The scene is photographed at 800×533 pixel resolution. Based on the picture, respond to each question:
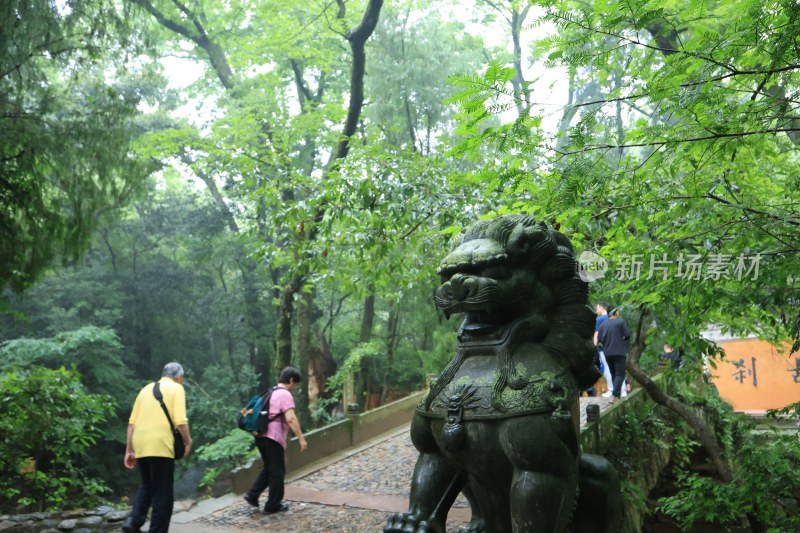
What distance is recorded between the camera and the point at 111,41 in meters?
7.49

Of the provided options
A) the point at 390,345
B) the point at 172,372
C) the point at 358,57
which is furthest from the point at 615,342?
the point at 390,345

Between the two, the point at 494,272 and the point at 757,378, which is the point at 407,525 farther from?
the point at 757,378

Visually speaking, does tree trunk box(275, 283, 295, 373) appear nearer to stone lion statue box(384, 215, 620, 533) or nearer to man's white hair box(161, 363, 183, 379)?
man's white hair box(161, 363, 183, 379)

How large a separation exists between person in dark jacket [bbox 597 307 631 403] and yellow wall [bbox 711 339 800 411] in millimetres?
4692

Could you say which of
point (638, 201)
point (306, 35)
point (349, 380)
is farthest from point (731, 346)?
point (638, 201)

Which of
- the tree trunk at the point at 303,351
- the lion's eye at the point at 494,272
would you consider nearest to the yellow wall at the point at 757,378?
the tree trunk at the point at 303,351

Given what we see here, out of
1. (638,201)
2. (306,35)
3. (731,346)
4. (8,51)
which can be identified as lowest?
(731,346)

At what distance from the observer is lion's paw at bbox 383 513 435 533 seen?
103 inches

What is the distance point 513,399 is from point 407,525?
0.67 m

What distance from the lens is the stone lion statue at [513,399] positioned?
8.30 ft

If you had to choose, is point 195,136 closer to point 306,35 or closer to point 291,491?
point 306,35

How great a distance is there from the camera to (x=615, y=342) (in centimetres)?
965

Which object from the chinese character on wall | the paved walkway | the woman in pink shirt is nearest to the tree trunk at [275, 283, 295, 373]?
the paved walkway

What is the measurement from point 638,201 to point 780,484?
2710mm
